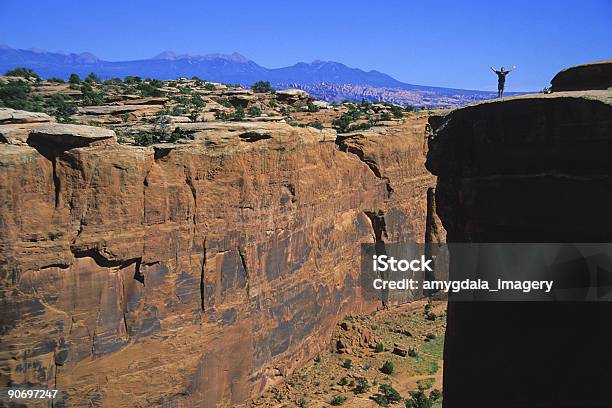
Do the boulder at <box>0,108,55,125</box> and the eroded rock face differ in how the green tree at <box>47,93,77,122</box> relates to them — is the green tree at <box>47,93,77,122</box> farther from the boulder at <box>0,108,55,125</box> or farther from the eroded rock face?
the eroded rock face

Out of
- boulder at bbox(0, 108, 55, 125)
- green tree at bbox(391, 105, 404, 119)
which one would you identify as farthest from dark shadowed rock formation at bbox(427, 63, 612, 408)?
green tree at bbox(391, 105, 404, 119)

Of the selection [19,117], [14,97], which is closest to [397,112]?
[14,97]

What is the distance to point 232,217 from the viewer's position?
62.5 ft

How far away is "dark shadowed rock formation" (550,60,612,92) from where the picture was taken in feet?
35.8

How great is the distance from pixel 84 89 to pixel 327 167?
13808 millimetres

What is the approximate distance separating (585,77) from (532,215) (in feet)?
13.1

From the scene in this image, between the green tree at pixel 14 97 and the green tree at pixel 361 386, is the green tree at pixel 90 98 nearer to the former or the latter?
the green tree at pixel 14 97

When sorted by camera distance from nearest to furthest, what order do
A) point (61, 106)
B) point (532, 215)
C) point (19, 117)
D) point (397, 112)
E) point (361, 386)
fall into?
point (532, 215)
point (19, 117)
point (361, 386)
point (61, 106)
point (397, 112)

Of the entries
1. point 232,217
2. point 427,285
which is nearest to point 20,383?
point 232,217

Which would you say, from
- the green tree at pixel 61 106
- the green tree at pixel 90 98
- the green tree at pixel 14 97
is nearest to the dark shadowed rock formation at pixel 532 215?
the green tree at pixel 61 106

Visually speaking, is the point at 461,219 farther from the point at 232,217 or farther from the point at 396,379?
the point at 396,379

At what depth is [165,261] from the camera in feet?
56.1

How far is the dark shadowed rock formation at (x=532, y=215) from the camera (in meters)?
8.51

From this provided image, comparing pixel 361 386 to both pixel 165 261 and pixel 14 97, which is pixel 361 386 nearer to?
pixel 165 261
